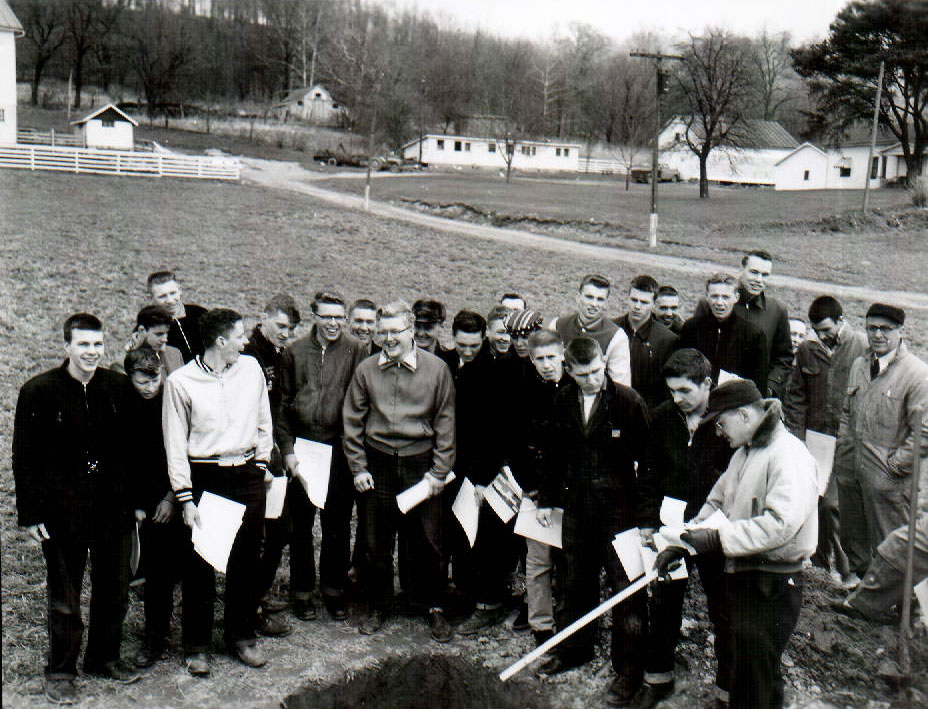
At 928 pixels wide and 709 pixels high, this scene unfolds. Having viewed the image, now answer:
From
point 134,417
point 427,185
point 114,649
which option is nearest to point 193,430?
point 134,417

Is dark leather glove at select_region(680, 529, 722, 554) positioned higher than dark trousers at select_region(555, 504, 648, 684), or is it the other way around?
dark leather glove at select_region(680, 529, 722, 554)

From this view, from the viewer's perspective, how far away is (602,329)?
210 inches

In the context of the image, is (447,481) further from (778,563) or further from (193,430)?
(778,563)

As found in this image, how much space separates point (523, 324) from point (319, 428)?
1456 mm

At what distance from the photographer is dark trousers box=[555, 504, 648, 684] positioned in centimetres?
442

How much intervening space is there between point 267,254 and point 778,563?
50.5 feet

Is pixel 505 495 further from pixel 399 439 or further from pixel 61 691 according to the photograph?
pixel 61 691

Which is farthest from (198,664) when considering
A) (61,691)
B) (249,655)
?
(61,691)

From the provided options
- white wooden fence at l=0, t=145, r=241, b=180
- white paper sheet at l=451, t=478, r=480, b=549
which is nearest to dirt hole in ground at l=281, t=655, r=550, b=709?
white paper sheet at l=451, t=478, r=480, b=549

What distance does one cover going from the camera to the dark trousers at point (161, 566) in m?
4.67

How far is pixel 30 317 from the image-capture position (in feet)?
39.8

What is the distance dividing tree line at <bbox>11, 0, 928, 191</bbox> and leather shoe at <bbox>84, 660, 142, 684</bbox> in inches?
761

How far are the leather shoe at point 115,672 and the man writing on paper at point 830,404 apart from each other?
→ 457 centimetres

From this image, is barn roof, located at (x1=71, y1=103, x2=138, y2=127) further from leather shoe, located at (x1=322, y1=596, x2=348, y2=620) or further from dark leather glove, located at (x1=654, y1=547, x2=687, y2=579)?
dark leather glove, located at (x1=654, y1=547, x2=687, y2=579)
